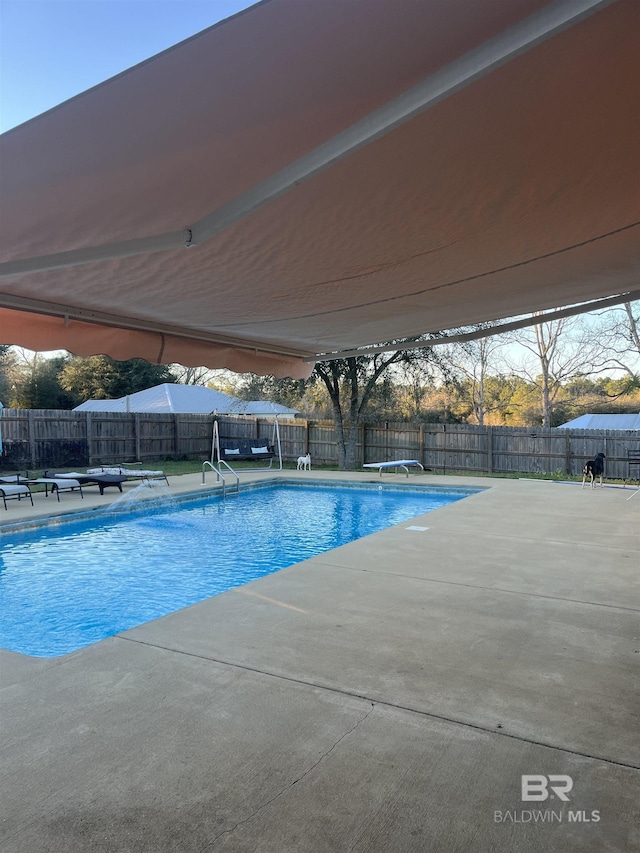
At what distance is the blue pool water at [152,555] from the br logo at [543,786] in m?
4.00

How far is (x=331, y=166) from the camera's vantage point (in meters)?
1.58

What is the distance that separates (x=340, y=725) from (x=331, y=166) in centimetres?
224

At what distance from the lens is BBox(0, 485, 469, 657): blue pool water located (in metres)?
5.41


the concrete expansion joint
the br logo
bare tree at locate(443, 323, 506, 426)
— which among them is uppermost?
bare tree at locate(443, 323, 506, 426)

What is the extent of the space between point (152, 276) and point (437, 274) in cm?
138

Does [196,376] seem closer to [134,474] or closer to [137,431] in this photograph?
[137,431]

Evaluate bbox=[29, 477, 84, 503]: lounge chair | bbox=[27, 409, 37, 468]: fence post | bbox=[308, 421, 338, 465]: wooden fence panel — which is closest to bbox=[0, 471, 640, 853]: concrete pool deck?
bbox=[29, 477, 84, 503]: lounge chair

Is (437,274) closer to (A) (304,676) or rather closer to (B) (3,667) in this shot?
(A) (304,676)

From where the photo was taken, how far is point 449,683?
9.66ft

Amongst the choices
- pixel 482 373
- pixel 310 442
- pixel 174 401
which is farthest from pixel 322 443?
pixel 482 373

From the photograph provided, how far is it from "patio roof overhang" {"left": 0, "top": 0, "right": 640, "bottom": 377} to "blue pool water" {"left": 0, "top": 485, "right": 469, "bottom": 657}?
3.31 m

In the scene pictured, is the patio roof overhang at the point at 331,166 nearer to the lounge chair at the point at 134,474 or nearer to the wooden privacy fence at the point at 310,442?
the lounge chair at the point at 134,474

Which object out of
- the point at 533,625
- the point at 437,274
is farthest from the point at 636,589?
the point at 437,274

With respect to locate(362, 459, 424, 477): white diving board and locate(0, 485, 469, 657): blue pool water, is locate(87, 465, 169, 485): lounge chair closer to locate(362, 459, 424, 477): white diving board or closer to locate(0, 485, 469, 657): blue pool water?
locate(0, 485, 469, 657): blue pool water
